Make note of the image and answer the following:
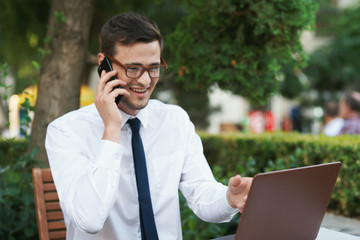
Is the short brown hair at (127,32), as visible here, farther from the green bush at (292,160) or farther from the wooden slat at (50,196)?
the green bush at (292,160)

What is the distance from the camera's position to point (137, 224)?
2.07 meters

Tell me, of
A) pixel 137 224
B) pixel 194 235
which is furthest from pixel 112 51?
pixel 194 235

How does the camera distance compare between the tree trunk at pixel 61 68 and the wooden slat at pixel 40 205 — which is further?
the tree trunk at pixel 61 68

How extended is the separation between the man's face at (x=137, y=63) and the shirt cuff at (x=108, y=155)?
27 centimetres

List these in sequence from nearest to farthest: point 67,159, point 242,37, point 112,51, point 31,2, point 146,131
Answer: point 67,159 < point 112,51 < point 146,131 < point 242,37 < point 31,2

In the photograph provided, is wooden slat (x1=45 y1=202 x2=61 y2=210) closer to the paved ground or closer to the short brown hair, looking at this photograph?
the short brown hair

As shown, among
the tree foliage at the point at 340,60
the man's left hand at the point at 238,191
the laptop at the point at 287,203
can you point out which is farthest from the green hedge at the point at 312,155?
the tree foliage at the point at 340,60

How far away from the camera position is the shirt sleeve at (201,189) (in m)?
1.94

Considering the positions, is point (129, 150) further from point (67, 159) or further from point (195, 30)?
point (195, 30)

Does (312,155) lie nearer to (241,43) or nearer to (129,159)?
(241,43)

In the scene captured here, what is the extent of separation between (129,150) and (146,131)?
17 cm

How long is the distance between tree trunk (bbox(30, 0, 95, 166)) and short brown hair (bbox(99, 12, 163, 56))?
168cm

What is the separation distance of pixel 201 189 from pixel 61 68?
1998 millimetres

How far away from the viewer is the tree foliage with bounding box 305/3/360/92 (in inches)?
683
